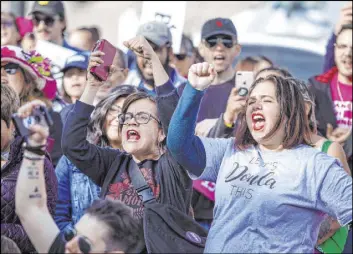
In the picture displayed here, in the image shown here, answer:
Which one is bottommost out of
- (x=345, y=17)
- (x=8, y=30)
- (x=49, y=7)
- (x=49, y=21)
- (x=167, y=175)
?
(x=167, y=175)

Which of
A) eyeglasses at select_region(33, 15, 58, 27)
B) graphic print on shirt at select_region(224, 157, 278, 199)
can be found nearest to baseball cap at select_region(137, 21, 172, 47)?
eyeglasses at select_region(33, 15, 58, 27)

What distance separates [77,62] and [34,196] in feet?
12.4

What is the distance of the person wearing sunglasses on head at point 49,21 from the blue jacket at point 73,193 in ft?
10.2

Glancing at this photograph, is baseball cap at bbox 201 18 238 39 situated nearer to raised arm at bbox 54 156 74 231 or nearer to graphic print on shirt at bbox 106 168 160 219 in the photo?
raised arm at bbox 54 156 74 231

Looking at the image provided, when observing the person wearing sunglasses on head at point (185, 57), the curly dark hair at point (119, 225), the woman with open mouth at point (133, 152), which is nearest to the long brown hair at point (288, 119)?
the woman with open mouth at point (133, 152)

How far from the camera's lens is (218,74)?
8.45 meters

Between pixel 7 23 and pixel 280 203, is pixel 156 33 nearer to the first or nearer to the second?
pixel 7 23

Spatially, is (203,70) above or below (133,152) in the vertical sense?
above

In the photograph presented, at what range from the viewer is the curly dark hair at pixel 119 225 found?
4770mm

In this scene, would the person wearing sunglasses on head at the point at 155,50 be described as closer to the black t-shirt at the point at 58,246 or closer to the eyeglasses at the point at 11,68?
the eyeglasses at the point at 11,68

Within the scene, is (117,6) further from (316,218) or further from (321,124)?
(316,218)

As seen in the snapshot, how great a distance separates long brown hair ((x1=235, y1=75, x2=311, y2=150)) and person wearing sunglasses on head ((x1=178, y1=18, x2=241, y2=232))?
1.93 m

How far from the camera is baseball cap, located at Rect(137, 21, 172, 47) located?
8086mm

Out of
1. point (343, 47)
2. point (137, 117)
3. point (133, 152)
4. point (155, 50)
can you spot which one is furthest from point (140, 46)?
point (343, 47)
